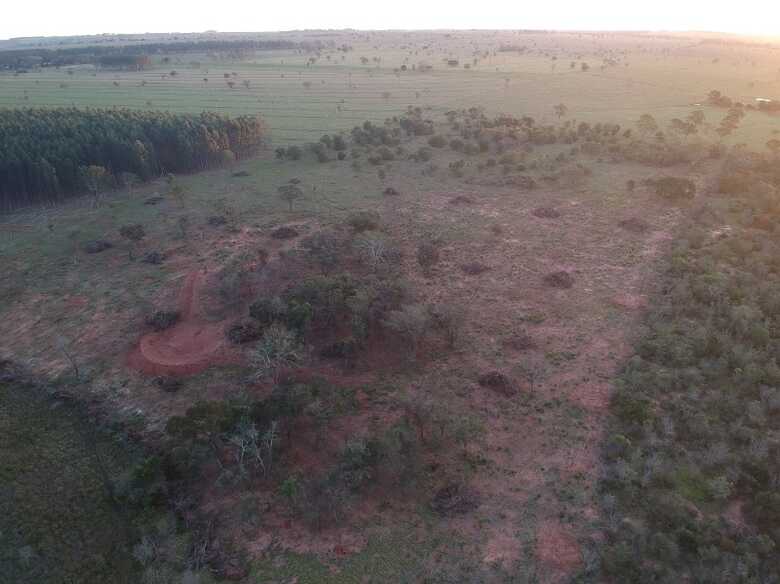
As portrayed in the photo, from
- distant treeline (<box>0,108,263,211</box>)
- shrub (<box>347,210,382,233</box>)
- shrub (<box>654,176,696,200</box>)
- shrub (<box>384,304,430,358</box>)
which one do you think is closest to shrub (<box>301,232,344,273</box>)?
shrub (<box>347,210,382,233</box>)

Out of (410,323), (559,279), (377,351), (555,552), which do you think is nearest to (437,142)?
(559,279)

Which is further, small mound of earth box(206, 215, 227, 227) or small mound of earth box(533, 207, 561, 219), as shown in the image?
small mound of earth box(206, 215, 227, 227)

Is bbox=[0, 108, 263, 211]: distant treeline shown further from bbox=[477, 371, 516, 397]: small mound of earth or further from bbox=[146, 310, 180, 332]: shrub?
bbox=[477, 371, 516, 397]: small mound of earth

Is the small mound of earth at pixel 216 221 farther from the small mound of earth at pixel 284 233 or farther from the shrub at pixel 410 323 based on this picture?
the shrub at pixel 410 323

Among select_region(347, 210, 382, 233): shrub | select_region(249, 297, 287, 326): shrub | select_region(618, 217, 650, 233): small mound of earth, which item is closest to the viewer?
select_region(249, 297, 287, 326): shrub

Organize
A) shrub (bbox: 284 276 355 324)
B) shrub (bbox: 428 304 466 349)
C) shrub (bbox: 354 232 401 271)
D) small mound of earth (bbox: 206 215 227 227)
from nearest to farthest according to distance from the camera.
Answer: shrub (bbox: 428 304 466 349) → shrub (bbox: 284 276 355 324) → shrub (bbox: 354 232 401 271) → small mound of earth (bbox: 206 215 227 227)

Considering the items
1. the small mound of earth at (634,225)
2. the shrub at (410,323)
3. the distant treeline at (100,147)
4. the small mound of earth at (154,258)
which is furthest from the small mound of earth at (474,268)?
the distant treeline at (100,147)

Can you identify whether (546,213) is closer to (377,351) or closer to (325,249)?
(325,249)
